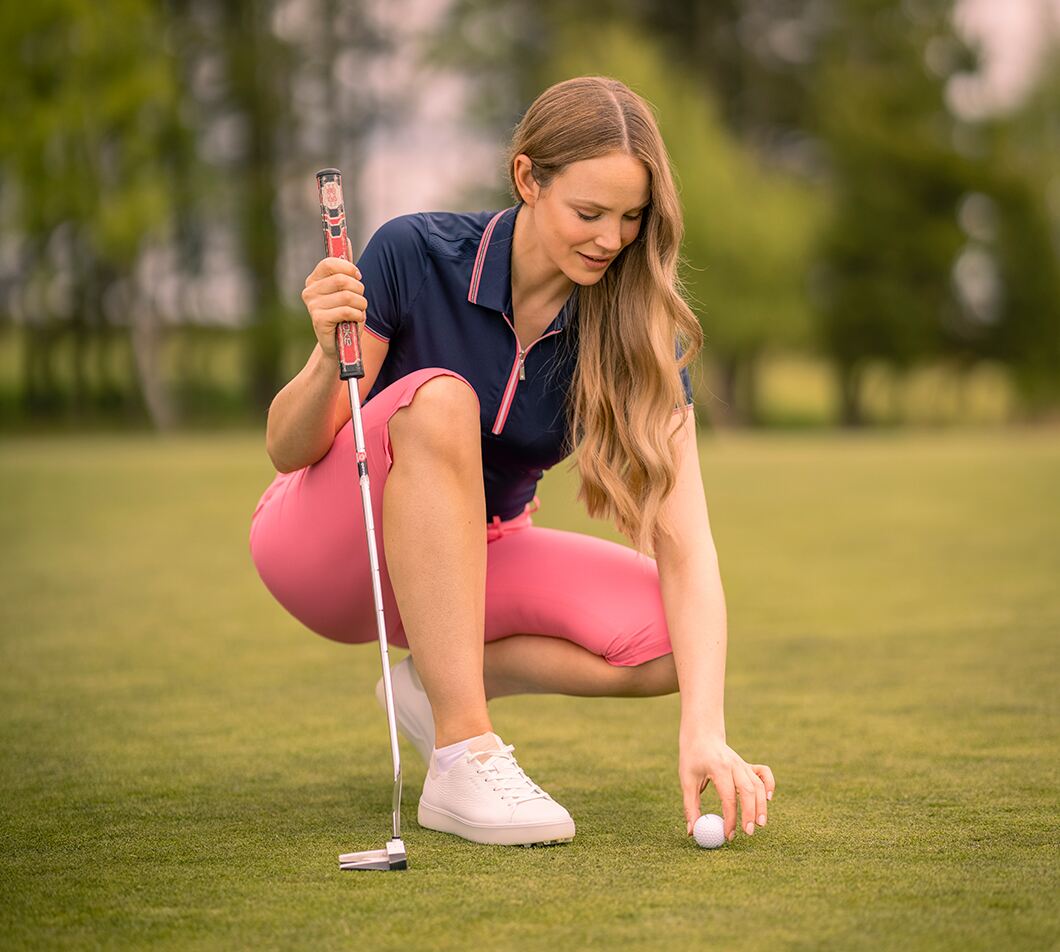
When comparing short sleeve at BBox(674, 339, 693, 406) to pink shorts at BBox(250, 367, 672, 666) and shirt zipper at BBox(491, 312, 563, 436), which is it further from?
pink shorts at BBox(250, 367, 672, 666)

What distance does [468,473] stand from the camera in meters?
2.42

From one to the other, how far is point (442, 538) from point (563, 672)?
42 centimetres

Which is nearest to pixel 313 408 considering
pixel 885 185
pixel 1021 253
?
pixel 885 185

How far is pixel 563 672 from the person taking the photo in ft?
8.84

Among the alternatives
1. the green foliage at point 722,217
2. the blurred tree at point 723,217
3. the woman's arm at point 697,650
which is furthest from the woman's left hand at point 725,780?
the green foliage at point 722,217

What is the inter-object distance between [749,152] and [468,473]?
1130 inches

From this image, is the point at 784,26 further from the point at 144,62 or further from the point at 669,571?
the point at 669,571

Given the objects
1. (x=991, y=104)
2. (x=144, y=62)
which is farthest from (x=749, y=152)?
(x=144, y=62)

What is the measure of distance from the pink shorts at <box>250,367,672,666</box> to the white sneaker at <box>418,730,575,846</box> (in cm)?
29

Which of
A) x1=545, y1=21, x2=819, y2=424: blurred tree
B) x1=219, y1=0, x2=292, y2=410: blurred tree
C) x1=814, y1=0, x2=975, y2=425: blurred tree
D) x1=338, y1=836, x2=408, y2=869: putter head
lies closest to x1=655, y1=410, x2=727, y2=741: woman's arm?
x1=338, y1=836, x2=408, y2=869: putter head

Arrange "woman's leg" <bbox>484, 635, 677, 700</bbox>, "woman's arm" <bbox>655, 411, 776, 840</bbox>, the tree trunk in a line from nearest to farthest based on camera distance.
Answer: "woman's arm" <bbox>655, 411, 776, 840</bbox> < "woman's leg" <bbox>484, 635, 677, 700</bbox> < the tree trunk

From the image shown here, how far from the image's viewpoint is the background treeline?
26281mm

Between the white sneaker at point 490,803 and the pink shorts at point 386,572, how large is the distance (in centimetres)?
29

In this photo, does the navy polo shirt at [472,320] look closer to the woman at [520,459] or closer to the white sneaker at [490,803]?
the woman at [520,459]
